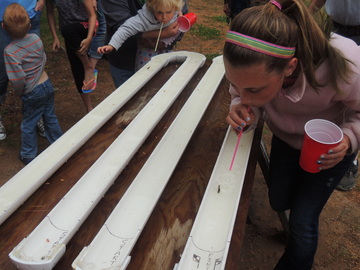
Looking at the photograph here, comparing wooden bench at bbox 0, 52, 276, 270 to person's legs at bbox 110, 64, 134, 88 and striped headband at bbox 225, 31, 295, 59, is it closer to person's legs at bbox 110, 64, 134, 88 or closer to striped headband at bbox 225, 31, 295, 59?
striped headband at bbox 225, 31, 295, 59

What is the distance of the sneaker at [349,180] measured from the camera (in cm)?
305

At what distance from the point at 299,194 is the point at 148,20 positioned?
1.64m

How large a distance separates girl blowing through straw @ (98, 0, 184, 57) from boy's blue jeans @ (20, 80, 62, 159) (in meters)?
0.81

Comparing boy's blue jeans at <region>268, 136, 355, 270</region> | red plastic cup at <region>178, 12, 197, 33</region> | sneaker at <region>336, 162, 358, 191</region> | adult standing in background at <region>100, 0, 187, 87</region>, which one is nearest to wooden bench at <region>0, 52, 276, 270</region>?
boy's blue jeans at <region>268, 136, 355, 270</region>

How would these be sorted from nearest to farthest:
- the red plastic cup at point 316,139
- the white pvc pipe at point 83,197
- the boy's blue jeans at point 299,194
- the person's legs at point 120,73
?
the white pvc pipe at point 83,197, the red plastic cup at point 316,139, the boy's blue jeans at point 299,194, the person's legs at point 120,73

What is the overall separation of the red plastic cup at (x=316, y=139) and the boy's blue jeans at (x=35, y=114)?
7.47 ft

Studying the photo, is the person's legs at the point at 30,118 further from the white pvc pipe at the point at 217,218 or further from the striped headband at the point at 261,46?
the striped headband at the point at 261,46

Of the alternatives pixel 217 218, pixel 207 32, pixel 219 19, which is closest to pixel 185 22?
pixel 217 218

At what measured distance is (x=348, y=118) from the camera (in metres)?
1.51

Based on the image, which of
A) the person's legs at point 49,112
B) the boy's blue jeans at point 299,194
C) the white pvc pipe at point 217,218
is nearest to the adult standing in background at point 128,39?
the person's legs at point 49,112

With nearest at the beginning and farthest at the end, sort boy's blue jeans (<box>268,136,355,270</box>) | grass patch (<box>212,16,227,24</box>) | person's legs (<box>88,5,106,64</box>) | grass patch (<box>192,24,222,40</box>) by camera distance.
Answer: boy's blue jeans (<box>268,136,355,270</box>)
person's legs (<box>88,5,106,64</box>)
grass patch (<box>192,24,222,40</box>)
grass patch (<box>212,16,227,24</box>)

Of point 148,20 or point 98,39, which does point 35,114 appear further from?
point 148,20

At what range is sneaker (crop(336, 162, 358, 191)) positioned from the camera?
305cm

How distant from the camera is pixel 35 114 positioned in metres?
3.03
